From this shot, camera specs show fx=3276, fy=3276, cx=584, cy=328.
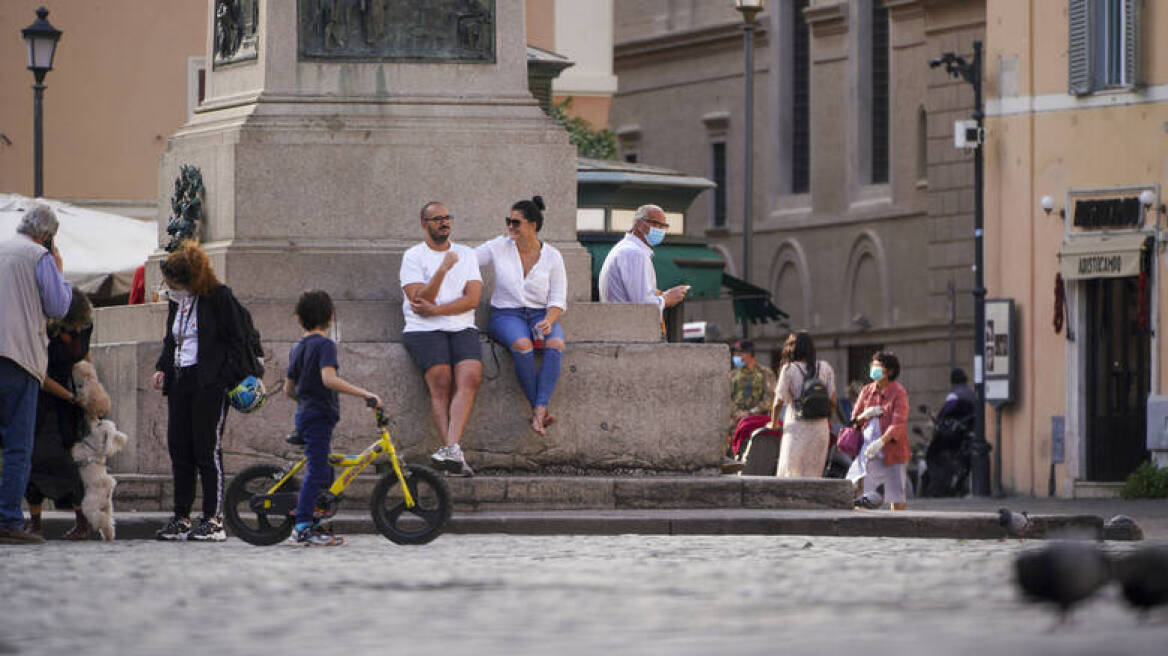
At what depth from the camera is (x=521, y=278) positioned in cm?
1925

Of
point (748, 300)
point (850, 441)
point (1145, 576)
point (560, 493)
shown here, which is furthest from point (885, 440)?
point (748, 300)

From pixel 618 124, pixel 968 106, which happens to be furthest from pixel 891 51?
pixel 618 124

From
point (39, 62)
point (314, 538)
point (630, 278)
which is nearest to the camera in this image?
point (314, 538)

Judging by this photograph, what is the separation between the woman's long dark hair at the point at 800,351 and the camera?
2323 centimetres

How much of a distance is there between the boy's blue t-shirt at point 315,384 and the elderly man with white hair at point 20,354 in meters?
1.28

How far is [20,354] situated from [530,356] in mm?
3492

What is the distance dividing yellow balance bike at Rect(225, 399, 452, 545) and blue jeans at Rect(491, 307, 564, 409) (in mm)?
2350

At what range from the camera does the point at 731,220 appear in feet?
209

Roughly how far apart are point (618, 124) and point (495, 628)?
5665 cm

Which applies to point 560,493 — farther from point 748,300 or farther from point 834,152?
point 834,152

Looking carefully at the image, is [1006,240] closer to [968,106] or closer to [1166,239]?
[1166,239]

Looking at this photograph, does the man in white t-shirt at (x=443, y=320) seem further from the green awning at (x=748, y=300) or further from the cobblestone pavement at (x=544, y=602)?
the green awning at (x=748, y=300)

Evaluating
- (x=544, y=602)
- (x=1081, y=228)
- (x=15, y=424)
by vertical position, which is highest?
(x=1081, y=228)

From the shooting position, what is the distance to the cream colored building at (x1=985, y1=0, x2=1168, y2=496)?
128 ft
